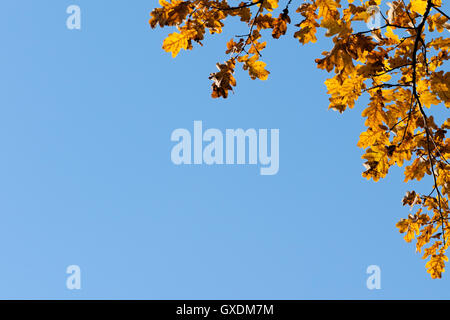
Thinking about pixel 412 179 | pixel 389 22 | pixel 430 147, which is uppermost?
pixel 389 22

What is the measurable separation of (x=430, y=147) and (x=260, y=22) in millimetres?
1600

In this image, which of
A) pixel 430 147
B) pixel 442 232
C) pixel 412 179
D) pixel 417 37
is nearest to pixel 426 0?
pixel 417 37

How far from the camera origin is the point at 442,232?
379 cm

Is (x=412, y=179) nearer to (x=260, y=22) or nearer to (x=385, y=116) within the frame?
(x=385, y=116)

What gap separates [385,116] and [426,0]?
79 centimetres

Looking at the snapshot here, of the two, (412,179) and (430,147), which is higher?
(430,147)
